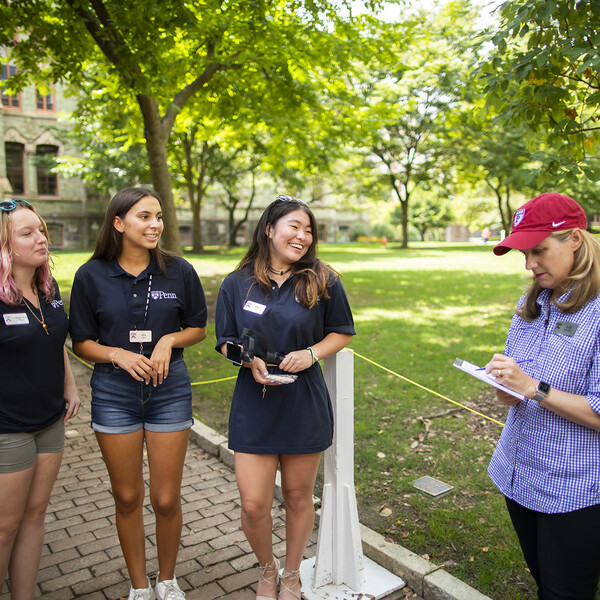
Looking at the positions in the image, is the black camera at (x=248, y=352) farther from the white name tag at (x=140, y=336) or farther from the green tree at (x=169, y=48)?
the green tree at (x=169, y=48)

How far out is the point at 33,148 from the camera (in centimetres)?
3341

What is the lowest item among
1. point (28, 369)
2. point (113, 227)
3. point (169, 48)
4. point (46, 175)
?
point (28, 369)

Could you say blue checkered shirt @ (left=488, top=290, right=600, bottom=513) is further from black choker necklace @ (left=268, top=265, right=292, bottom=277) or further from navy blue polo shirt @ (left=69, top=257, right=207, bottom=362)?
navy blue polo shirt @ (left=69, top=257, right=207, bottom=362)

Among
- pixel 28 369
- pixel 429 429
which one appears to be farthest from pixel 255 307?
pixel 429 429

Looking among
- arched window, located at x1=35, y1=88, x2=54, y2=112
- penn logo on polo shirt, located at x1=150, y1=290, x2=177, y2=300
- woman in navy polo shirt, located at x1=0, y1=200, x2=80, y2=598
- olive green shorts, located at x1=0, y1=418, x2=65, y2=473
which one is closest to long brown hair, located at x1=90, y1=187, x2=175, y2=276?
penn logo on polo shirt, located at x1=150, y1=290, x2=177, y2=300

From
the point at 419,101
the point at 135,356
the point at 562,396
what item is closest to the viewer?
the point at 562,396

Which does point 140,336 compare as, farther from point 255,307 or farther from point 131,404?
point 255,307

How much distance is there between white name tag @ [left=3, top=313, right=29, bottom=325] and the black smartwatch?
2.34 metres

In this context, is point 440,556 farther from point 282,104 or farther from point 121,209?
point 282,104

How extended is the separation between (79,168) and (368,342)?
21267 mm

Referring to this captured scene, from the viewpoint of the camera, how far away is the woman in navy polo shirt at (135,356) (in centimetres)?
296

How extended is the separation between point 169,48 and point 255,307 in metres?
6.58

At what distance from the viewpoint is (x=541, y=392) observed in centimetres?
210

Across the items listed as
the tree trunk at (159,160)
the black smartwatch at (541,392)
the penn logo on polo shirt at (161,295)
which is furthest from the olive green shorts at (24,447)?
the tree trunk at (159,160)
